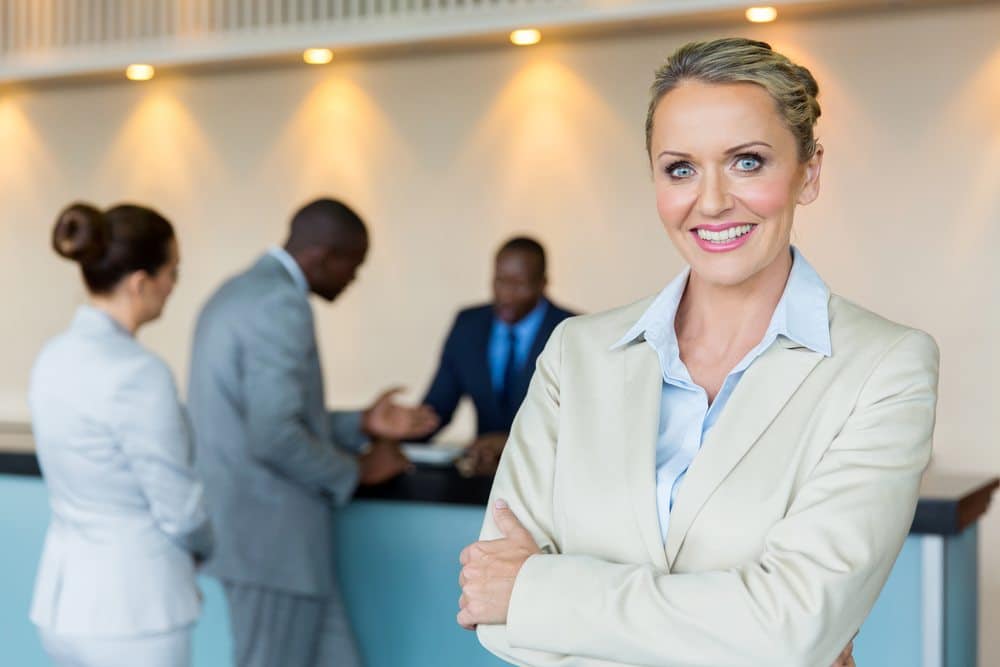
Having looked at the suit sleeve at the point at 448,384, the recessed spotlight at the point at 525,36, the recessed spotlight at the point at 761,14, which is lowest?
the suit sleeve at the point at 448,384

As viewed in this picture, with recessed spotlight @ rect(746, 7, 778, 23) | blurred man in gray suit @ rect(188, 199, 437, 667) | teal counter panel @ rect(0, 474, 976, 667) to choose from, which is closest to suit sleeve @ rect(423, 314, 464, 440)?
teal counter panel @ rect(0, 474, 976, 667)

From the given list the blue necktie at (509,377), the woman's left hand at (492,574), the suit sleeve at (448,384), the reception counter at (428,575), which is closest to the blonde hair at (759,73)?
the woman's left hand at (492,574)

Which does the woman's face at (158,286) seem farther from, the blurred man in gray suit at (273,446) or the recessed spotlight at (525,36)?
the recessed spotlight at (525,36)

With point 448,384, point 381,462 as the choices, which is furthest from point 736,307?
point 448,384

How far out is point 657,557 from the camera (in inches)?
58.6

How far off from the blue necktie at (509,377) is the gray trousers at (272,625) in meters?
1.40

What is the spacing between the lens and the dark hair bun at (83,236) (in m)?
2.83

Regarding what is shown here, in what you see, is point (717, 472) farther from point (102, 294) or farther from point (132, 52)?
point (132, 52)

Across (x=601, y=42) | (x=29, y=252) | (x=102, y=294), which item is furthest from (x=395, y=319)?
(x=102, y=294)

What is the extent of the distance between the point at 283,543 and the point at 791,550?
2.08 meters

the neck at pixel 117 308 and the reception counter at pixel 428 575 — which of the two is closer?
the neck at pixel 117 308

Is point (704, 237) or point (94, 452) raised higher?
point (704, 237)

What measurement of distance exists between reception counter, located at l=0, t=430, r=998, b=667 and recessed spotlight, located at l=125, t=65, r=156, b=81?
9.49 ft

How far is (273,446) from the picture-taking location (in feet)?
10.5
